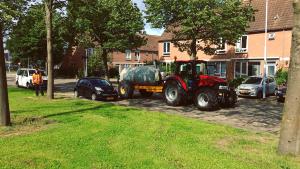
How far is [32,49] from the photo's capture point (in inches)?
2053

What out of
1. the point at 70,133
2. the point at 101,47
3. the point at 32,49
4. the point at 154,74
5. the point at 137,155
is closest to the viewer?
the point at 137,155

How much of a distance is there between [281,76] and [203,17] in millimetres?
8808

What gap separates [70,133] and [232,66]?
101 feet

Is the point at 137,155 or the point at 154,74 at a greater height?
the point at 154,74

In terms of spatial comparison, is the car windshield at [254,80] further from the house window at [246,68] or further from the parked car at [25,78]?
the parked car at [25,78]

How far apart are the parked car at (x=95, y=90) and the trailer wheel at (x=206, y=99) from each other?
6.16 m

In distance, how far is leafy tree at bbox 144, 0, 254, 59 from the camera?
28047 mm

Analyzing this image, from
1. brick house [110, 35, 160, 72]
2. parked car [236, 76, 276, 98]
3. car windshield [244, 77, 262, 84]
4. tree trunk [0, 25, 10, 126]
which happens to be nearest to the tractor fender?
parked car [236, 76, 276, 98]

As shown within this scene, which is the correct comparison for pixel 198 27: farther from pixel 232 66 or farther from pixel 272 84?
pixel 232 66

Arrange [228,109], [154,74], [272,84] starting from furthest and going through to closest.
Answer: [272,84] → [154,74] → [228,109]

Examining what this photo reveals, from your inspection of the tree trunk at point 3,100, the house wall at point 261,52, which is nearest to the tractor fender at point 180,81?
the tree trunk at point 3,100

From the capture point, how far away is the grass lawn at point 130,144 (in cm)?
795

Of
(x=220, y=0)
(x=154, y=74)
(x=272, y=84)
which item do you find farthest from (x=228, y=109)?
(x=220, y=0)

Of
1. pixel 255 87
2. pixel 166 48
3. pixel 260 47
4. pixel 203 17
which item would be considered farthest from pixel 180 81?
pixel 166 48
